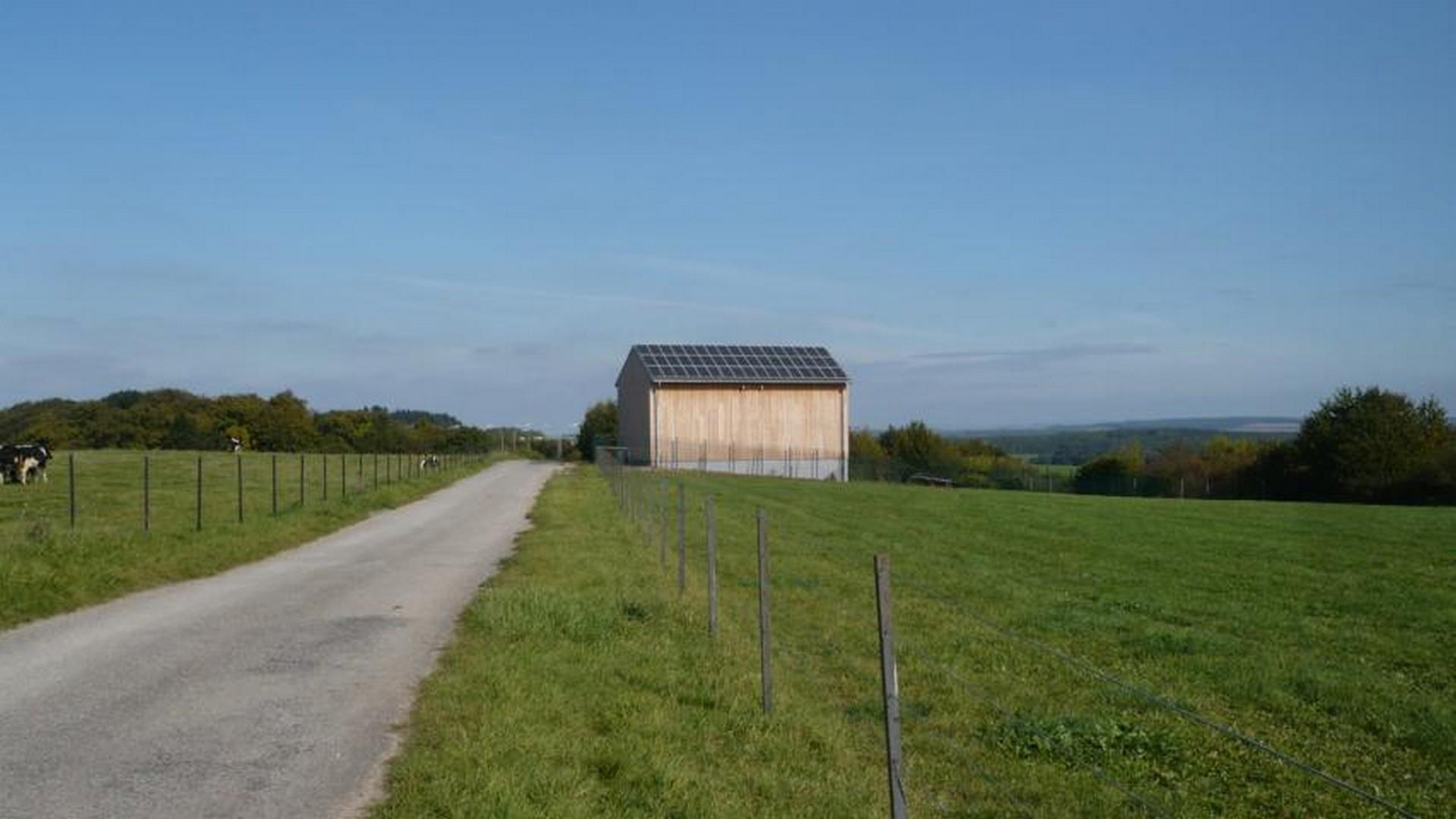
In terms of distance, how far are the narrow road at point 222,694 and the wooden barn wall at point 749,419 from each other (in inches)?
1822

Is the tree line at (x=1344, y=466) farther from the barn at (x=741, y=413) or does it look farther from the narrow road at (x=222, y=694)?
the narrow road at (x=222, y=694)

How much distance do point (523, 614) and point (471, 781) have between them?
5.46 meters

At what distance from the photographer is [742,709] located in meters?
8.58

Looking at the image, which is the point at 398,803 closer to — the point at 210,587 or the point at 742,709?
the point at 742,709

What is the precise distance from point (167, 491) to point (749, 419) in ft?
115

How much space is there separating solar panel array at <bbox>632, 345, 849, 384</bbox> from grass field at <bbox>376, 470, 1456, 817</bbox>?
139 feet

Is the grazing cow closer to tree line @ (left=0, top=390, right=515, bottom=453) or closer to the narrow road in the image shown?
the narrow road

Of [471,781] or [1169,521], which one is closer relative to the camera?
[471,781]

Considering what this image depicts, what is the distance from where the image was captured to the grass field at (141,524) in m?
14.1

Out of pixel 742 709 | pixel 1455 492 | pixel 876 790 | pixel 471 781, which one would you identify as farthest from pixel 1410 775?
pixel 1455 492

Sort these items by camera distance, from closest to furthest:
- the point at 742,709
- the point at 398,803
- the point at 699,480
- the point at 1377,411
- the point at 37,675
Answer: the point at 398,803, the point at 742,709, the point at 37,675, the point at 699,480, the point at 1377,411

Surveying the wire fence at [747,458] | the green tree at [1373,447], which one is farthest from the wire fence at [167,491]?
the green tree at [1373,447]

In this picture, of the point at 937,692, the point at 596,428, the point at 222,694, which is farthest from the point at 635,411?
the point at 222,694

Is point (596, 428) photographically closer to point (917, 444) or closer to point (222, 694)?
point (917, 444)
